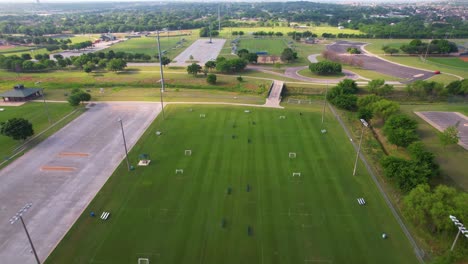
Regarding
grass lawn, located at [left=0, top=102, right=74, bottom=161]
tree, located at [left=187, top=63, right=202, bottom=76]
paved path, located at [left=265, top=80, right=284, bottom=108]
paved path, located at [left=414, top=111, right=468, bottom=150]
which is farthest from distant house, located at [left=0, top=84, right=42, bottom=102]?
paved path, located at [left=414, top=111, right=468, bottom=150]

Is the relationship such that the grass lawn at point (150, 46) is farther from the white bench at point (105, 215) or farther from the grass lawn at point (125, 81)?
the white bench at point (105, 215)

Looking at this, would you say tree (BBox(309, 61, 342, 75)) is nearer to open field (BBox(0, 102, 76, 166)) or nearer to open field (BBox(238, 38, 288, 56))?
open field (BBox(238, 38, 288, 56))

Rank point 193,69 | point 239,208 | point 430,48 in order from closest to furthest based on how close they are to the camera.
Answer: point 239,208 → point 193,69 → point 430,48

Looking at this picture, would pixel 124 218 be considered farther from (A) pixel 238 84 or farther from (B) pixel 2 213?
(A) pixel 238 84

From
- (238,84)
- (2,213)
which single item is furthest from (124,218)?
(238,84)

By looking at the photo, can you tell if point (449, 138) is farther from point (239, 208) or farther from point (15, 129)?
point (15, 129)

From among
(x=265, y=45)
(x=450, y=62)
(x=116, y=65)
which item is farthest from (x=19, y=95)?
(x=450, y=62)

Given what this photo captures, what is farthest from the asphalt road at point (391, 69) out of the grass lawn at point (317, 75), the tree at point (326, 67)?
the tree at point (326, 67)
